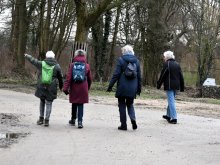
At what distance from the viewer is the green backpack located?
41.3 feet

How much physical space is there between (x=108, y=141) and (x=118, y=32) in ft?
96.3

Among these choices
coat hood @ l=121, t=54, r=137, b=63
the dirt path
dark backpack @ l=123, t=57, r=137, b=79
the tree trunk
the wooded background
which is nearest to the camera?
the dirt path

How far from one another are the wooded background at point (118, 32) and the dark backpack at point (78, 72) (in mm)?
18793

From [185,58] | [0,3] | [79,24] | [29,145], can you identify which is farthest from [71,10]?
[29,145]

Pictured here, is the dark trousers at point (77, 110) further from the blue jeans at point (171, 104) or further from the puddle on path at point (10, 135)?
the blue jeans at point (171, 104)

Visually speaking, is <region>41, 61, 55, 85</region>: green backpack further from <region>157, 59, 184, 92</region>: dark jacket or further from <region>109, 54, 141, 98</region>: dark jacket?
<region>157, 59, 184, 92</region>: dark jacket

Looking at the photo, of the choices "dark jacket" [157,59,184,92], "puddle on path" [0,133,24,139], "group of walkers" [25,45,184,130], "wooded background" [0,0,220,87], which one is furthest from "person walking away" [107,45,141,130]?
"wooded background" [0,0,220,87]

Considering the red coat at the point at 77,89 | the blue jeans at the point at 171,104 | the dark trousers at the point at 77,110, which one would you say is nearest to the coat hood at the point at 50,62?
the red coat at the point at 77,89


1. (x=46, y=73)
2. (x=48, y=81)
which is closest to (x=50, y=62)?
(x=46, y=73)

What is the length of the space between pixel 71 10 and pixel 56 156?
25.9m

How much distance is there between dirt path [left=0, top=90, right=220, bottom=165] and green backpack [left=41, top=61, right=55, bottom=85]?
1046 mm

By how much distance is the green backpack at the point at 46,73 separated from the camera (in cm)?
1259

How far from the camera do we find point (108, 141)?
35.9 feet

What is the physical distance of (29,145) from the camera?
1013 centimetres
